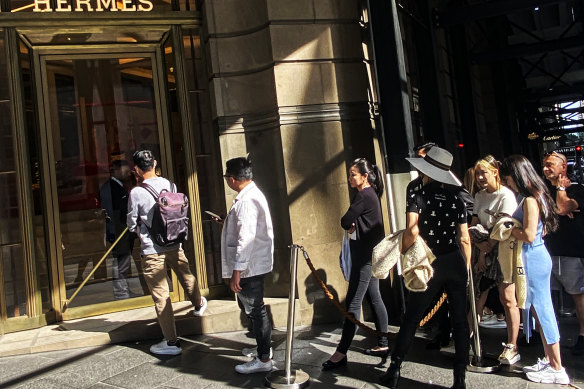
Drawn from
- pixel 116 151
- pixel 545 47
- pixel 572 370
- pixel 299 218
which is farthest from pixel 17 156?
pixel 545 47

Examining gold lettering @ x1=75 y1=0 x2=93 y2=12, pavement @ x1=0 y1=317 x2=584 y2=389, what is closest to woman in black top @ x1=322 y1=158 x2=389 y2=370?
pavement @ x1=0 y1=317 x2=584 y2=389

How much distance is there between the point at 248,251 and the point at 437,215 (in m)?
1.68

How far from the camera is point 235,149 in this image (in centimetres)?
750

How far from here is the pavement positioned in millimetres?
4973

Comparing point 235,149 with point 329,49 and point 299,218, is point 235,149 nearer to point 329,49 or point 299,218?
point 299,218

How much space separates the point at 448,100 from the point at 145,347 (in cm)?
872

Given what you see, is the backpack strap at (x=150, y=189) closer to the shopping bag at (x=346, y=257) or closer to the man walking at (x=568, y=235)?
the shopping bag at (x=346, y=257)

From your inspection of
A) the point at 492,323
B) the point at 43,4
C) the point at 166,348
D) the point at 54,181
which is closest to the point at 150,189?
the point at 166,348

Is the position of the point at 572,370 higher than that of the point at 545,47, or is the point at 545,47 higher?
the point at 545,47

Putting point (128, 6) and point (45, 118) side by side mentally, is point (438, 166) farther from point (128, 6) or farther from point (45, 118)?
point (45, 118)

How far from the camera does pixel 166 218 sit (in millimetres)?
5773

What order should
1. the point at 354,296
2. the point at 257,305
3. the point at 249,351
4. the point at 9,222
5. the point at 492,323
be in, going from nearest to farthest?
1. the point at 257,305
2. the point at 354,296
3. the point at 249,351
4. the point at 492,323
5. the point at 9,222

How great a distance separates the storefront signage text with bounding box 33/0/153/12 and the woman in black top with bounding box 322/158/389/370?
4096 mm

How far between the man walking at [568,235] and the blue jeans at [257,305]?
115 inches
